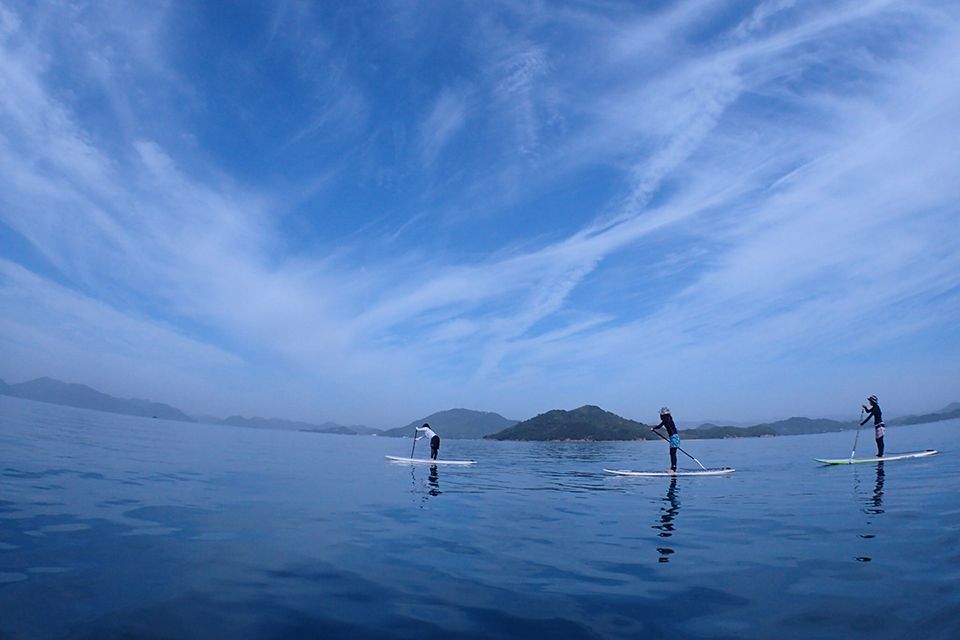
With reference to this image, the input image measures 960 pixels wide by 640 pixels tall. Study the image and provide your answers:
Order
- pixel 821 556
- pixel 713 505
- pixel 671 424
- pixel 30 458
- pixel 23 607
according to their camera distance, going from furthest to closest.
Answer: pixel 671 424
pixel 30 458
pixel 713 505
pixel 821 556
pixel 23 607

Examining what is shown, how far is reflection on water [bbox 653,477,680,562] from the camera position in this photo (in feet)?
37.9

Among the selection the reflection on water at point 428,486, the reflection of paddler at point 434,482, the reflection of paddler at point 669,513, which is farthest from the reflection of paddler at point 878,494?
the reflection of paddler at point 434,482

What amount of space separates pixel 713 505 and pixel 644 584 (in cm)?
1079

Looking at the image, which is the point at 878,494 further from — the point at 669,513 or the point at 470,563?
the point at 470,563

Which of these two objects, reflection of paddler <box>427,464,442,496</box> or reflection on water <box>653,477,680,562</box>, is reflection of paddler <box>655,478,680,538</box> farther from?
reflection of paddler <box>427,464,442,496</box>

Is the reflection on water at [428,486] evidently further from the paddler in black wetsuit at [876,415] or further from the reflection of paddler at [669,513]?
the paddler in black wetsuit at [876,415]

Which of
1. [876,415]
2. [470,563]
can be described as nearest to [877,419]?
[876,415]

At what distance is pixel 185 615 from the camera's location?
7539mm

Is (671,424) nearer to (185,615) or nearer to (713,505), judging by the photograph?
(713,505)

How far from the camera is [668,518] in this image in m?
15.9

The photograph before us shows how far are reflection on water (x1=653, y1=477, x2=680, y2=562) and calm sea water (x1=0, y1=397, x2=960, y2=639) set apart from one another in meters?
0.13

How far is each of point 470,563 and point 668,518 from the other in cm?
828

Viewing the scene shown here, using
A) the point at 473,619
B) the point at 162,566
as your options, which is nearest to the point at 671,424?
the point at 473,619

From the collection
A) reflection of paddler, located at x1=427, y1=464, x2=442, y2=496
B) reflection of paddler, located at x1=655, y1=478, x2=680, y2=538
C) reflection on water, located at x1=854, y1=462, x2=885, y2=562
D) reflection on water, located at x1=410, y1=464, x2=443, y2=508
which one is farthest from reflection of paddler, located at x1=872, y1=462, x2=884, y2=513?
reflection of paddler, located at x1=427, y1=464, x2=442, y2=496
